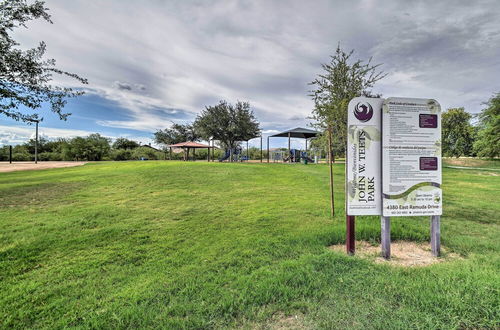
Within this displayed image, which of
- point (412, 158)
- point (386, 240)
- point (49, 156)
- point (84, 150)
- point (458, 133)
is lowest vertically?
point (386, 240)

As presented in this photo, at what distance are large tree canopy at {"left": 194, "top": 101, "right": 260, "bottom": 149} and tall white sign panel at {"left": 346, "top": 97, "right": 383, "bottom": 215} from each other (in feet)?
71.4

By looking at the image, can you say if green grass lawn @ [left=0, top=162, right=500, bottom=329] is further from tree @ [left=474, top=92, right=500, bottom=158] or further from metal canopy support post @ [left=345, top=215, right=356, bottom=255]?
tree @ [left=474, top=92, right=500, bottom=158]

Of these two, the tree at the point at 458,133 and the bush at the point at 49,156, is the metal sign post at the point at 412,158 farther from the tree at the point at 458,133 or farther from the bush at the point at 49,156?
the tree at the point at 458,133

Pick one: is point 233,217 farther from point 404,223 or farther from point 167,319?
point 404,223

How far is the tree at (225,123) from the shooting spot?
2484 centimetres

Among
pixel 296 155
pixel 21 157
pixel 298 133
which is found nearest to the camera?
pixel 298 133

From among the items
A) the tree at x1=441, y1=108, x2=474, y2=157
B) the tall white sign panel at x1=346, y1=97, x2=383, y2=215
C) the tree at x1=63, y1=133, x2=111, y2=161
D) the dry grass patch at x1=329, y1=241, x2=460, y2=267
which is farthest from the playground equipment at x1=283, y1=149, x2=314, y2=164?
the tree at x1=63, y1=133, x2=111, y2=161

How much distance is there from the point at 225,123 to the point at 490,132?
27959 mm

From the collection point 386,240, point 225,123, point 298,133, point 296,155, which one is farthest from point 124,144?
point 386,240

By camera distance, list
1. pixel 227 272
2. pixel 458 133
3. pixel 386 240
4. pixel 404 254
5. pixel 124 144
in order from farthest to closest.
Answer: pixel 124 144, pixel 458 133, pixel 404 254, pixel 386 240, pixel 227 272

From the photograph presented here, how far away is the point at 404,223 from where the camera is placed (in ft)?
15.9

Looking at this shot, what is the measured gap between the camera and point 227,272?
8.96 ft

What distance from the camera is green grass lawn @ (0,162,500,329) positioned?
2006 millimetres

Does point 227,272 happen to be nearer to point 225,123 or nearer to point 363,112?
point 363,112
